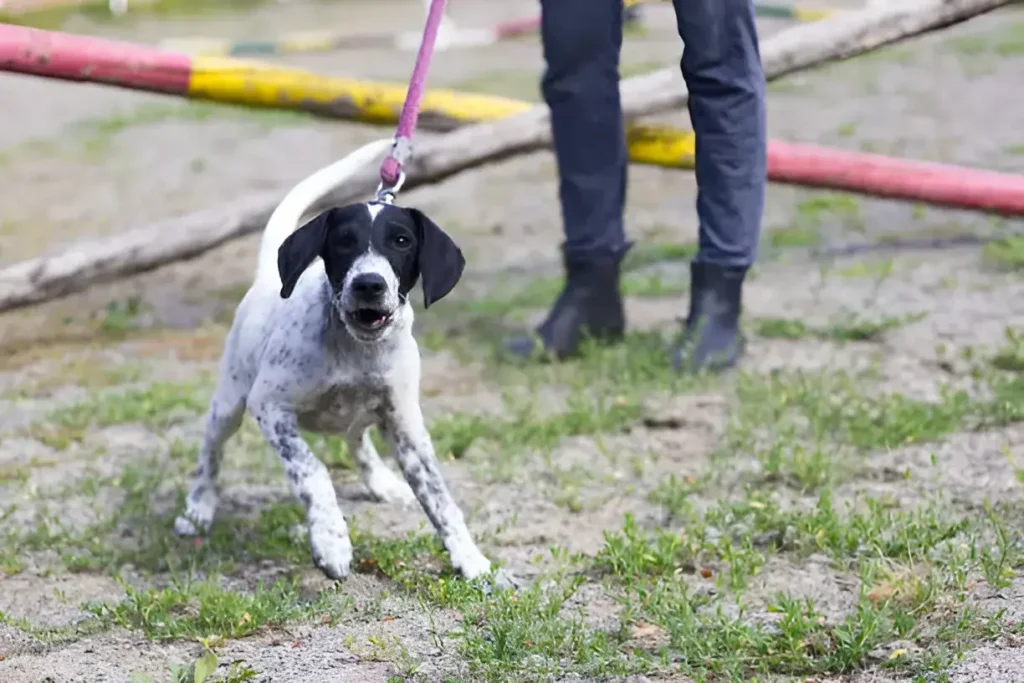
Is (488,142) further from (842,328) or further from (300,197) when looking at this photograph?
(300,197)

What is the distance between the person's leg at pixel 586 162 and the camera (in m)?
4.65

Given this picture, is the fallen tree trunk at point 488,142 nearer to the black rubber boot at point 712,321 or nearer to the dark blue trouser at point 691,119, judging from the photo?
the dark blue trouser at point 691,119

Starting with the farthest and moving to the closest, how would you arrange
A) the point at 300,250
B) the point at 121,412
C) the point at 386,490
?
1. the point at 121,412
2. the point at 386,490
3. the point at 300,250

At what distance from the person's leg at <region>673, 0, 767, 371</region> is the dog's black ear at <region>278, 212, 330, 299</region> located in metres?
1.83

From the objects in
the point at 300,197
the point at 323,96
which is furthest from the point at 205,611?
the point at 323,96

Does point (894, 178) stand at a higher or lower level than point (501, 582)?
higher

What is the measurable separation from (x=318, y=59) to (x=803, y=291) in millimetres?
7460

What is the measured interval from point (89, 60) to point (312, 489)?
2.69 meters

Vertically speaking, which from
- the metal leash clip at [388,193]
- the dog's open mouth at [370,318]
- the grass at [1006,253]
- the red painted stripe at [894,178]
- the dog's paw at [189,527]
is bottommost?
the dog's paw at [189,527]

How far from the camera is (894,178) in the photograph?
5848 mm

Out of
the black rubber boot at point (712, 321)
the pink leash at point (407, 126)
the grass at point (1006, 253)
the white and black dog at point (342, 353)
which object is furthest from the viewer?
the grass at point (1006, 253)

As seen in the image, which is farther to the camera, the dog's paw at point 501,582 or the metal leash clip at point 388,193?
the metal leash clip at point 388,193

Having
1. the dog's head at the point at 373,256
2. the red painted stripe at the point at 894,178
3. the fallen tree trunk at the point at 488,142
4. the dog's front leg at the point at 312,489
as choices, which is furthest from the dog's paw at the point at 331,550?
the red painted stripe at the point at 894,178

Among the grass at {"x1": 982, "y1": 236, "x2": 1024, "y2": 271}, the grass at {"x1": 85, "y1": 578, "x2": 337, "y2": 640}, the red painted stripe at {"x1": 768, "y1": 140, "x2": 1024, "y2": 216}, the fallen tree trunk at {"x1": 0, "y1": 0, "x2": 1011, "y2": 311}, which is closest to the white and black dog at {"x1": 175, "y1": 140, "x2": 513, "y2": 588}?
the grass at {"x1": 85, "y1": 578, "x2": 337, "y2": 640}
